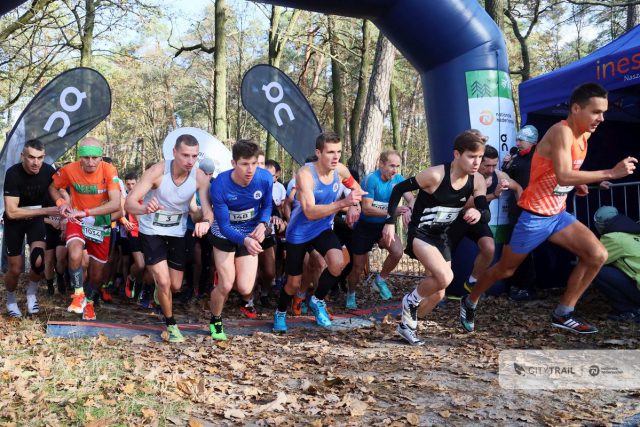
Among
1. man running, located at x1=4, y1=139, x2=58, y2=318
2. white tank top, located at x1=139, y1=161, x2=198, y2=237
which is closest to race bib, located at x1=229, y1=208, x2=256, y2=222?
white tank top, located at x1=139, y1=161, x2=198, y2=237

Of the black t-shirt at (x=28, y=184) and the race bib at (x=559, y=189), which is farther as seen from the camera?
the black t-shirt at (x=28, y=184)

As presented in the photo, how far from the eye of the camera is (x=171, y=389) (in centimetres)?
421

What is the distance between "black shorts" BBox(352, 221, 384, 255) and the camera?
8.02 metres

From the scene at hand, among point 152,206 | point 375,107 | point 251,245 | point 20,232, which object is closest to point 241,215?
point 251,245

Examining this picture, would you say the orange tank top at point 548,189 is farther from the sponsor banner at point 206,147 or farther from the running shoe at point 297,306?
the sponsor banner at point 206,147

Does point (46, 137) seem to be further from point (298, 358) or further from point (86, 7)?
point (86, 7)

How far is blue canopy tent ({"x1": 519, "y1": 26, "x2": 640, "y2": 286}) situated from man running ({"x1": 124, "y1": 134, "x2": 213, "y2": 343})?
186 inches

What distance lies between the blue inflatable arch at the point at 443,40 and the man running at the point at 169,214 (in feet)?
10.6

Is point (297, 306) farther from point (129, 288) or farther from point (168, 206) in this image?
point (129, 288)

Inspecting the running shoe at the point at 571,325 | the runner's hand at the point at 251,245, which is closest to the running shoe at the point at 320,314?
the runner's hand at the point at 251,245

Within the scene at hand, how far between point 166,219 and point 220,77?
10777 mm

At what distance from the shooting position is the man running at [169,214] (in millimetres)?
5883

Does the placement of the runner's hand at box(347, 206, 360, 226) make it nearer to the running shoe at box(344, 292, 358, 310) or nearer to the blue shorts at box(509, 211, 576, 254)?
the blue shorts at box(509, 211, 576, 254)

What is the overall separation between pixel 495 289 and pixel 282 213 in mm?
3102
